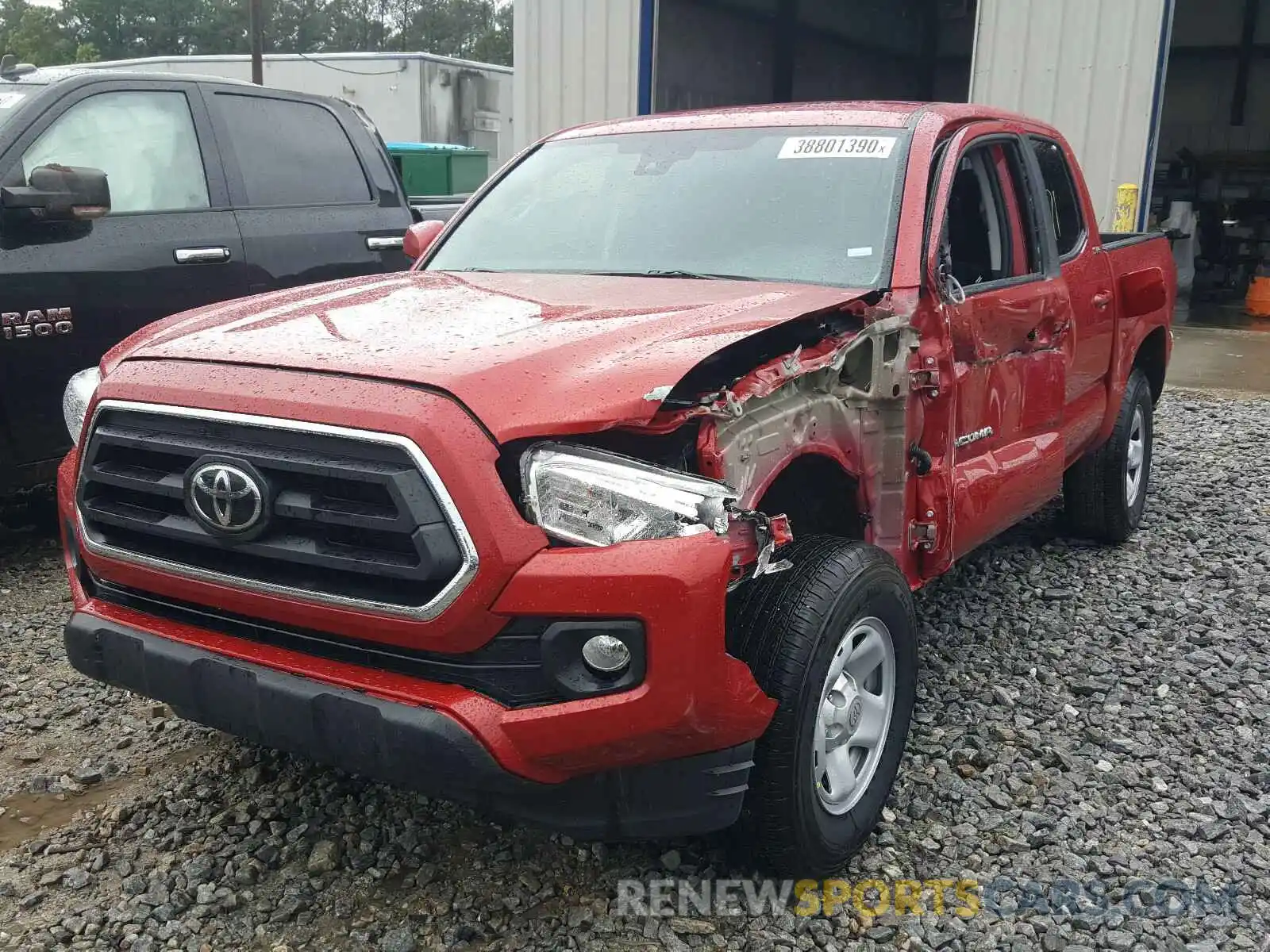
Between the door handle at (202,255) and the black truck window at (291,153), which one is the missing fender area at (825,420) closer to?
the door handle at (202,255)

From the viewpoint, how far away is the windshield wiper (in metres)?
3.28

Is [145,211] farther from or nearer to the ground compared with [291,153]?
nearer to the ground

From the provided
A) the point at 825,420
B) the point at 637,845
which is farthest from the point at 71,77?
the point at 637,845

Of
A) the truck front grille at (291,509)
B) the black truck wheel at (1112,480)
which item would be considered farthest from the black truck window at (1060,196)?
the truck front grille at (291,509)

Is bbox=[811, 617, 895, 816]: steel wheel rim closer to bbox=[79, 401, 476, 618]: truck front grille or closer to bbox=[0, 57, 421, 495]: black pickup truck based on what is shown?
bbox=[79, 401, 476, 618]: truck front grille

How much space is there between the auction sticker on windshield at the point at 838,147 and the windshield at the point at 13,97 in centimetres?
303

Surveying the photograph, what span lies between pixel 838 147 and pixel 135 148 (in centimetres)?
302

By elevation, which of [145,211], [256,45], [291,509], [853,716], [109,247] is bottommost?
[853,716]

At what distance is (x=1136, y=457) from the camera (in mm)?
5457

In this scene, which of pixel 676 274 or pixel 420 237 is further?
pixel 420 237

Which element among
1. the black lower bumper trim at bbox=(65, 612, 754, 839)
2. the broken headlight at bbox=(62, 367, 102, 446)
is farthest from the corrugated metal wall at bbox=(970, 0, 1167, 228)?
the black lower bumper trim at bbox=(65, 612, 754, 839)

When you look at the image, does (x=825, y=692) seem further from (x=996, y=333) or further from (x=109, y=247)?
(x=109, y=247)

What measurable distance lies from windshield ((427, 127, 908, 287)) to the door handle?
152cm

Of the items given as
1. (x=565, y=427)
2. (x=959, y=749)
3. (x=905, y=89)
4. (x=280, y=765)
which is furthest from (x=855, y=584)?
(x=905, y=89)
